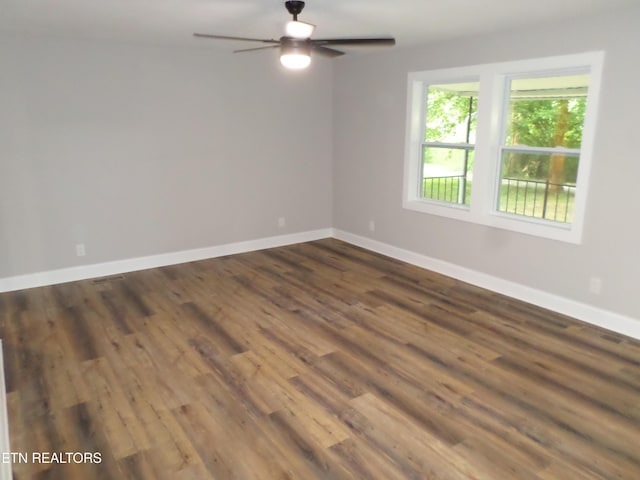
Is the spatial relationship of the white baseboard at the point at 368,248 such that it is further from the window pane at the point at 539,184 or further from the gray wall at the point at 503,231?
the window pane at the point at 539,184

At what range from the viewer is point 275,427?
2.44m

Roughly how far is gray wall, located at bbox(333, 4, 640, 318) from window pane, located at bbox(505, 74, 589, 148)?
0.28m

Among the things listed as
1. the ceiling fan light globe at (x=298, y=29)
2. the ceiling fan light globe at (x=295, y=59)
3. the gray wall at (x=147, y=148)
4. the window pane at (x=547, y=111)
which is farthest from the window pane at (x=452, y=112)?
the ceiling fan light globe at (x=298, y=29)

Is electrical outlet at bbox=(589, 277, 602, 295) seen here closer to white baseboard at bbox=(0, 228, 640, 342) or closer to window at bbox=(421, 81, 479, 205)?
white baseboard at bbox=(0, 228, 640, 342)

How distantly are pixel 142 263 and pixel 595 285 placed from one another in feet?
14.8

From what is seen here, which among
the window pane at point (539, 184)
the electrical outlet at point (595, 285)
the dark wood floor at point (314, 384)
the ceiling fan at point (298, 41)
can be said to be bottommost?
the dark wood floor at point (314, 384)

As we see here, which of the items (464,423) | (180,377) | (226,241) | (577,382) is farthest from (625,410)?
(226,241)

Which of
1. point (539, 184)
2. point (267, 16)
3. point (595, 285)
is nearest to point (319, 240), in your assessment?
point (539, 184)

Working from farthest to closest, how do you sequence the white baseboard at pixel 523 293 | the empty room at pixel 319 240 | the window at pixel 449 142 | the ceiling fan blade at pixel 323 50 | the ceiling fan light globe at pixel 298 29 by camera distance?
1. the window at pixel 449 142
2. the white baseboard at pixel 523 293
3. the ceiling fan blade at pixel 323 50
4. the ceiling fan light globe at pixel 298 29
5. the empty room at pixel 319 240

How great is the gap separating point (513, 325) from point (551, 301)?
0.57 metres

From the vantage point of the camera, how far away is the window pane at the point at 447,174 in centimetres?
473

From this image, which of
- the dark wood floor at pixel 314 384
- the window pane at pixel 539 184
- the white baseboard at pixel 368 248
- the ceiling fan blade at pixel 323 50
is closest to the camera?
the dark wood floor at pixel 314 384

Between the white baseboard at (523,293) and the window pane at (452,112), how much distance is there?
1358 millimetres

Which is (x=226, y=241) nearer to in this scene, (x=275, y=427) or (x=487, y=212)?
(x=487, y=212)
